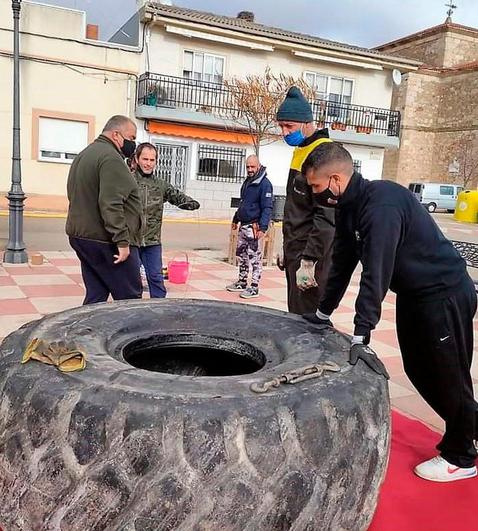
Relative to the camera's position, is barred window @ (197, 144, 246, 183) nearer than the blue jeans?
No

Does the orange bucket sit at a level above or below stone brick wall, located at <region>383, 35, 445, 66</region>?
below

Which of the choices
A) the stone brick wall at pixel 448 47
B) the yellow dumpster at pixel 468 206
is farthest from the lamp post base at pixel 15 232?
the stone brick wall at pixel 448 47

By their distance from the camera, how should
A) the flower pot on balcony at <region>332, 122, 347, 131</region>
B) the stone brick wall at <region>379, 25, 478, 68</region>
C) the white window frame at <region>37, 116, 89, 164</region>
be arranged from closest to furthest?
the white window frame at <region>37, 116, 89, 164</region> < the flower pot on balcony at <region>332, 122, 347, 131</region> < the stone brick wall at <region>379, 25, 478, 68</region>

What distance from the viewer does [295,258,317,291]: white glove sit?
3.40 metres

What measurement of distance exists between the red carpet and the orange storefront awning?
57.7 feet

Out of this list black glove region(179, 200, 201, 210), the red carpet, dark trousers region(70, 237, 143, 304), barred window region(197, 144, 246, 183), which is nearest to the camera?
the red carpet

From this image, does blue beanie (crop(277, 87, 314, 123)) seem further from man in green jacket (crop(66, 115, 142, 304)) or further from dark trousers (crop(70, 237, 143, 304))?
dark trousers (crop(70, 237, 143, 304))

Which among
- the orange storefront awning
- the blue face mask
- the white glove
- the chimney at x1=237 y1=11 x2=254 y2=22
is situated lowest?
the white glove

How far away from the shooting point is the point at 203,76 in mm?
20594

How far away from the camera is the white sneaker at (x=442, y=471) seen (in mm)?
2851

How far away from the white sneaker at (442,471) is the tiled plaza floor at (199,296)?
0.68 metres

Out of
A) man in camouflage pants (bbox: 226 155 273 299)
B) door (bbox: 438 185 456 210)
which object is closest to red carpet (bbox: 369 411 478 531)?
man in camouflage pants (bbox: 226 155 273 299)

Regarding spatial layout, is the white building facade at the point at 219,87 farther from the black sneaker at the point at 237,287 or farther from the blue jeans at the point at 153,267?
the blue jeans at the point at 153,267

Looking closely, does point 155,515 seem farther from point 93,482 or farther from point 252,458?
point 252,458
